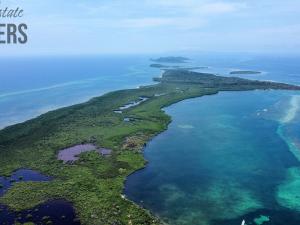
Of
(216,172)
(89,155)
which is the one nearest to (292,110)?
(216,172)

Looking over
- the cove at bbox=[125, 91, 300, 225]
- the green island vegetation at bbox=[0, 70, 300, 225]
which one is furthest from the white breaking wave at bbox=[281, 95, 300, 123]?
the green island vegetation at bbox=[0, 70, 300, 225]

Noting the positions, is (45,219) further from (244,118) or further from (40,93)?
(40,93)

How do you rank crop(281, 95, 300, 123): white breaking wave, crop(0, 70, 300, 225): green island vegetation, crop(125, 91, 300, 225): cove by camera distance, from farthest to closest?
crop(281, 95, 300, 123): white breaking wave < crop(0, 70, 300, 225): green island vegetation < crop(125, 91, 300, 225): cove

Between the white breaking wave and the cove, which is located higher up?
the white breaking wave

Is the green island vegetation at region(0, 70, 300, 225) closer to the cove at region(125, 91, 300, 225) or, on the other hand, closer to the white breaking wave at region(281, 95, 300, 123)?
the cove at region(125, 91, 300, 225)

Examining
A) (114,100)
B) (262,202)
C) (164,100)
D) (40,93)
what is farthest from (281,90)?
(262,202)

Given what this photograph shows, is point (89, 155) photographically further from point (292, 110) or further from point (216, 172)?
point (292, 110)

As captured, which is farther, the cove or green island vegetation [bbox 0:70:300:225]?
green island vegetation [bbox 0:70:300:225]
